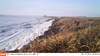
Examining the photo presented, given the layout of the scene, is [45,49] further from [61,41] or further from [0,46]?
[0,46]

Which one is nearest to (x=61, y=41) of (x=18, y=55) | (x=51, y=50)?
(x=51, y=50)

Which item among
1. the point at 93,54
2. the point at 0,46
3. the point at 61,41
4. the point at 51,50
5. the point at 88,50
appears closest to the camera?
the point at 93,54

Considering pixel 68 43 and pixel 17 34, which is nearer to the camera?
pixel 68 43

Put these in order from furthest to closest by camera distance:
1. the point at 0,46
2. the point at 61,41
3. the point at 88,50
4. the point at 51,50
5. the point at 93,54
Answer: the point at 0,46 → the point at 61,41 → the point at 51,50 → the point at 88,50 → the point at 93,54

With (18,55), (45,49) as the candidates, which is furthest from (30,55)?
(45,49)

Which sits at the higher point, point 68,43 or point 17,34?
point 68,43

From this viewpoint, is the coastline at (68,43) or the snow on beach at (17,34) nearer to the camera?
the coastline at (68,43)

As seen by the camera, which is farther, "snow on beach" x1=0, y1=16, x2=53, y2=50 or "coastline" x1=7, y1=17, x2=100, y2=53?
"snow on beach" x1=0, y1=16, x2=53, y2=50

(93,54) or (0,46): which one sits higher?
(93,54)

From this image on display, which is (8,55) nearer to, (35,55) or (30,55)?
(30,55)

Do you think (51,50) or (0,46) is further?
(0,46)

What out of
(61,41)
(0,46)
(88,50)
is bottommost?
(0,46)

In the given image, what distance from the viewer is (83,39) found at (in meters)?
2.18

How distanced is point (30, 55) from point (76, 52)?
1.50 metres
